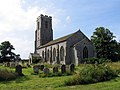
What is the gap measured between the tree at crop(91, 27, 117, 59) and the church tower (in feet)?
52.6

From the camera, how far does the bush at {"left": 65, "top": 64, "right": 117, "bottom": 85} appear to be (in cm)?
1945

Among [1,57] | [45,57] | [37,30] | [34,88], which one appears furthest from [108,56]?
[34,88]

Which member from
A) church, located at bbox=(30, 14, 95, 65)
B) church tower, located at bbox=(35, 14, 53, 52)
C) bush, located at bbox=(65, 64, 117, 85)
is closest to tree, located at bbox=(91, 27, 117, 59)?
church, located at bbox=(30, 14, 95, 65)

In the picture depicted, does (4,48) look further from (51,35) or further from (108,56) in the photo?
(108,56)

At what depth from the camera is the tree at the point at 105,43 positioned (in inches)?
2633

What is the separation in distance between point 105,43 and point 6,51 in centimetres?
3556

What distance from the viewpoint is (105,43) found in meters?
68.6

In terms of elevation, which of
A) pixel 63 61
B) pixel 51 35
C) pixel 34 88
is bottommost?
pixel 34 88

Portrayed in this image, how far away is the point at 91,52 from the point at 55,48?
1168 cm

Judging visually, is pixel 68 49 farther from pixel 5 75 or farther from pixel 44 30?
pixel 5 75

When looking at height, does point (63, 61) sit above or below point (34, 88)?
above

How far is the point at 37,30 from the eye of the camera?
8012 cm

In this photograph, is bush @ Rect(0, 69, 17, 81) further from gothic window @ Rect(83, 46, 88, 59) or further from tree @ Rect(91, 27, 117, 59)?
tree @ Rect(91, 27, 117, 59)

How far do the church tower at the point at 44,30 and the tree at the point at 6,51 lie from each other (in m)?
10.8
